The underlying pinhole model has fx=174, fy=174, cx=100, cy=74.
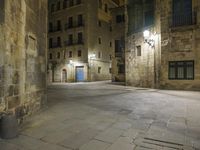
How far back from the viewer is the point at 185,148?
2.92 m

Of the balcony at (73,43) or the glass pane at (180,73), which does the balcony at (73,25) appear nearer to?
the balcony at (73,43)

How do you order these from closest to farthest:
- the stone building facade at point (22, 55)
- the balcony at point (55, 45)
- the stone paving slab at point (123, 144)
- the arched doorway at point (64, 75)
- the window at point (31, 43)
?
1. the stone paving slab at point (123, 144)
2. the stone building facade at point (22, 55)
3. the window at point (31, 43)
4. the arched doorway at point (64, 75)
5. the balcony at point (55, 45)

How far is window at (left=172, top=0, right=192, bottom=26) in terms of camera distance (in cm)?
1261

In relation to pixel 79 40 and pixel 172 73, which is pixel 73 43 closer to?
pixel 79 40

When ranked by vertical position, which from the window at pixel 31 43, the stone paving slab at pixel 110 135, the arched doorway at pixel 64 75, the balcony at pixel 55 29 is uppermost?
the balcony at pixel 55 29

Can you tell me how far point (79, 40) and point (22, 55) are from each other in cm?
2315

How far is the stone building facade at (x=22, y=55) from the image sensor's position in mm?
3627

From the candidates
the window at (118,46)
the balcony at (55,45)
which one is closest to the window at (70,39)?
the balcony at (55,45)

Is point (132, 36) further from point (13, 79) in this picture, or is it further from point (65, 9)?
point (65, 9)

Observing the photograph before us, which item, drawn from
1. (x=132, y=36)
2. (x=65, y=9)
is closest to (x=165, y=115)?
(x=132, y=36)

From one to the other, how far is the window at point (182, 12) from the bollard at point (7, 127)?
12.8 meters

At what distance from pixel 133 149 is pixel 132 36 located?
14664 mm

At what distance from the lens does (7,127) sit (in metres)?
3.41

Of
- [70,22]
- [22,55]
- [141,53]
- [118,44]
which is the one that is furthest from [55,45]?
[22,55]
